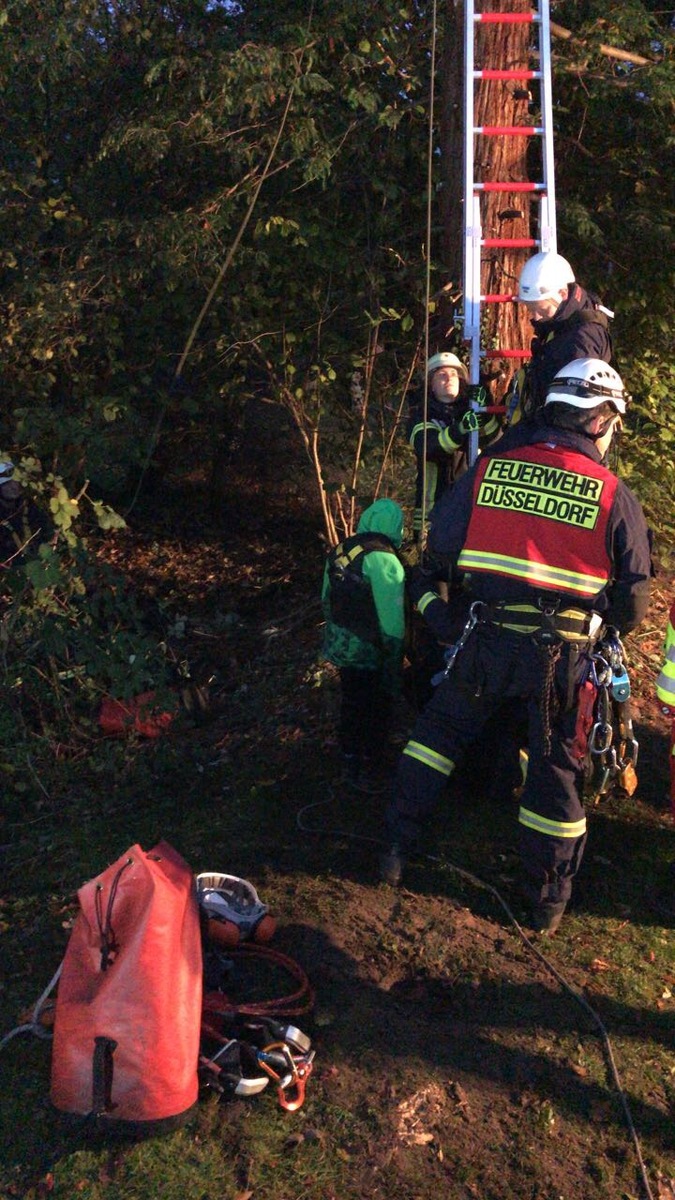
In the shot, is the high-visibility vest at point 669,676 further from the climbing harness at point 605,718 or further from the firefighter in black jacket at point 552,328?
the firefighter in black jacket at point 552,328

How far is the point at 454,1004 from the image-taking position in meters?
4.09

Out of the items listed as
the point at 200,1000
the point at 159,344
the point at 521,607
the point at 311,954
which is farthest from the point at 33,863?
the point at 159,344

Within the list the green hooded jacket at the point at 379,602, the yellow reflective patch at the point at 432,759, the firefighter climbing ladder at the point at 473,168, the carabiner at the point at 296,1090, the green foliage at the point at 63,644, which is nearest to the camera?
the carabiner at the point at 296,1090

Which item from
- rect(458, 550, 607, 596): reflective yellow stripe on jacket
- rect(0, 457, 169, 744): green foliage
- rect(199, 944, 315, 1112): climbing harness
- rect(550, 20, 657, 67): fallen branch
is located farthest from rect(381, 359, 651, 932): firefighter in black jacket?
rect(550, 20, 657, 67): fallen branch

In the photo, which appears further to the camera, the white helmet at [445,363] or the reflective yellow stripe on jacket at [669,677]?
the white helmet at [445,363]

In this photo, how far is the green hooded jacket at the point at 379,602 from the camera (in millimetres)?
5148

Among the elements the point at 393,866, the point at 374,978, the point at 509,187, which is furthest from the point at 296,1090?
the point at 509,187

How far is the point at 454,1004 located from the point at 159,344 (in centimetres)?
536

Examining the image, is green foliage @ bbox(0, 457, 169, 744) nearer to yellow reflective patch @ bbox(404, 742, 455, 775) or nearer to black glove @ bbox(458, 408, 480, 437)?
black glove @ bbox(458, 408, 480, 437)

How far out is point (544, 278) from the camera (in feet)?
18.1

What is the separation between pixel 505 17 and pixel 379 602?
11.4ft

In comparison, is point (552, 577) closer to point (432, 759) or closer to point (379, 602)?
point (432, 759)

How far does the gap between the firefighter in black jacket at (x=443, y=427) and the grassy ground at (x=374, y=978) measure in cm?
132

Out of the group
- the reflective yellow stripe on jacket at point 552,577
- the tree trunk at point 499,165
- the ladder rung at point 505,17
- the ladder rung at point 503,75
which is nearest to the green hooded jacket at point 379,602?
the reflective yellow stripe on jacket at point 552,577
